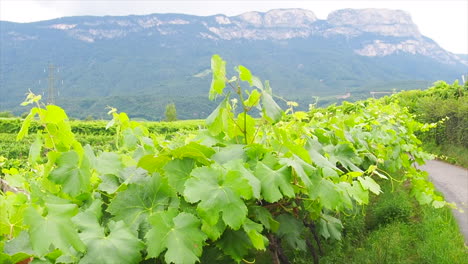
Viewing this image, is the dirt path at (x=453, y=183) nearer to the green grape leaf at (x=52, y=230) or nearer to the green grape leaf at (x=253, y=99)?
the green grape leaf at (x=253, y=99)

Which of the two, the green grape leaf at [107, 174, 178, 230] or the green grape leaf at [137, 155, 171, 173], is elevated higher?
the green grape leaf at [137, 155, 171, 173]

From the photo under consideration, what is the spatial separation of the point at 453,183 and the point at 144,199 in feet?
25.7

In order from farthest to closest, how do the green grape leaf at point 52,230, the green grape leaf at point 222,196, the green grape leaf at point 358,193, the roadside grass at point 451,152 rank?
the roadside grass at point 451,152 < the green grape leaf at point 358,193 < the green grape leaf at point 222,196 < the green grape leaf at point 52,230

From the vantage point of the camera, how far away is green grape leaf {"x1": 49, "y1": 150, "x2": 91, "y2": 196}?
60.7 inches

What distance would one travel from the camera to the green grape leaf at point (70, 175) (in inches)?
60.7

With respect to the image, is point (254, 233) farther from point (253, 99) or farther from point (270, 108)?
point (253, 99)

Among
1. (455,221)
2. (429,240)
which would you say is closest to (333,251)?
(429,240)

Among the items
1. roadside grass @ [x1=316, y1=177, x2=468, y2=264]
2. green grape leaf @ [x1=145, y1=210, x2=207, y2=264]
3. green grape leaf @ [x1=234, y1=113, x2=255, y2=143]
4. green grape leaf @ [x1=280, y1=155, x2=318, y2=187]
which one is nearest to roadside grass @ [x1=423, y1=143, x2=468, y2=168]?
roadside grass @ [x1=316, y1=177, x2=468, y2=264]

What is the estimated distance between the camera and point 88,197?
1.69 meters

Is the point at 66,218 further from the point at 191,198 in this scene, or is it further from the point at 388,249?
the point at 388,249

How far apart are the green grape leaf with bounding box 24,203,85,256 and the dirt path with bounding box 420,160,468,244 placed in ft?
15.1

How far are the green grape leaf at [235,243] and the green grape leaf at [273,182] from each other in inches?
8.2

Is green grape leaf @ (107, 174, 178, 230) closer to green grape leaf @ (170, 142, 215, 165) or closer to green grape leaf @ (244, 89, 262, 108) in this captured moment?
green grape leaf @ (170, 142, 215, 165)

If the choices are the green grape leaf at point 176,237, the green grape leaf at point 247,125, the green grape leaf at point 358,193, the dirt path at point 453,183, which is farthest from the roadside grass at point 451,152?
the green grape leaf at point 176,237
